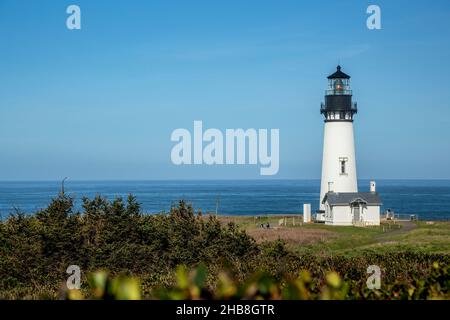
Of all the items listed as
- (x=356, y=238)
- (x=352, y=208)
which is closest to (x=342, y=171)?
(x=352, y=208)

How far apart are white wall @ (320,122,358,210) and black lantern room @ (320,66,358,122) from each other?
2.29ft

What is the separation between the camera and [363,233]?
161 feet

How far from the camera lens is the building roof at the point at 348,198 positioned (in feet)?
180

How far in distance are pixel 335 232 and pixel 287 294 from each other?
44836 millimetres

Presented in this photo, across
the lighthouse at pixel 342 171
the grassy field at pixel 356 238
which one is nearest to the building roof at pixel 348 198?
the lighthouse at pixel 342 171

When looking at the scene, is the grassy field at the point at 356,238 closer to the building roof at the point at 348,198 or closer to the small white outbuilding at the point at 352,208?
the small white outbuilding at the point at 352,208

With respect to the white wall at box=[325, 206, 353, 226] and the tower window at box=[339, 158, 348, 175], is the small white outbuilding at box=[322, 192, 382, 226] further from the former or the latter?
the tower window at box=[339, 158, 348, 175]

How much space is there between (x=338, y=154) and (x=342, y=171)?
1.66m

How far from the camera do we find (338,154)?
55656 mm

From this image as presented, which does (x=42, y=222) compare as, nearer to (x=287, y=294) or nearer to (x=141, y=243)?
(x=141, y=243)

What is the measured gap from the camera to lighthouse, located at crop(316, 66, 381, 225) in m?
55.2

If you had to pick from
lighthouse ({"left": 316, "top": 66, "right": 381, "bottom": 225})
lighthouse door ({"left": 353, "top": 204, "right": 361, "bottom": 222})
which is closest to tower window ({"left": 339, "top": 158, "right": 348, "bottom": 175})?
lighthouse ({"left": 316, "top": 66, "right": 381, "bottom": 225})

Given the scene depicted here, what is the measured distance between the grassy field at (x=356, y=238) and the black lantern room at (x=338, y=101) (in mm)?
9733

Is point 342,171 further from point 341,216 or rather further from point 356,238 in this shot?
point 356,238
